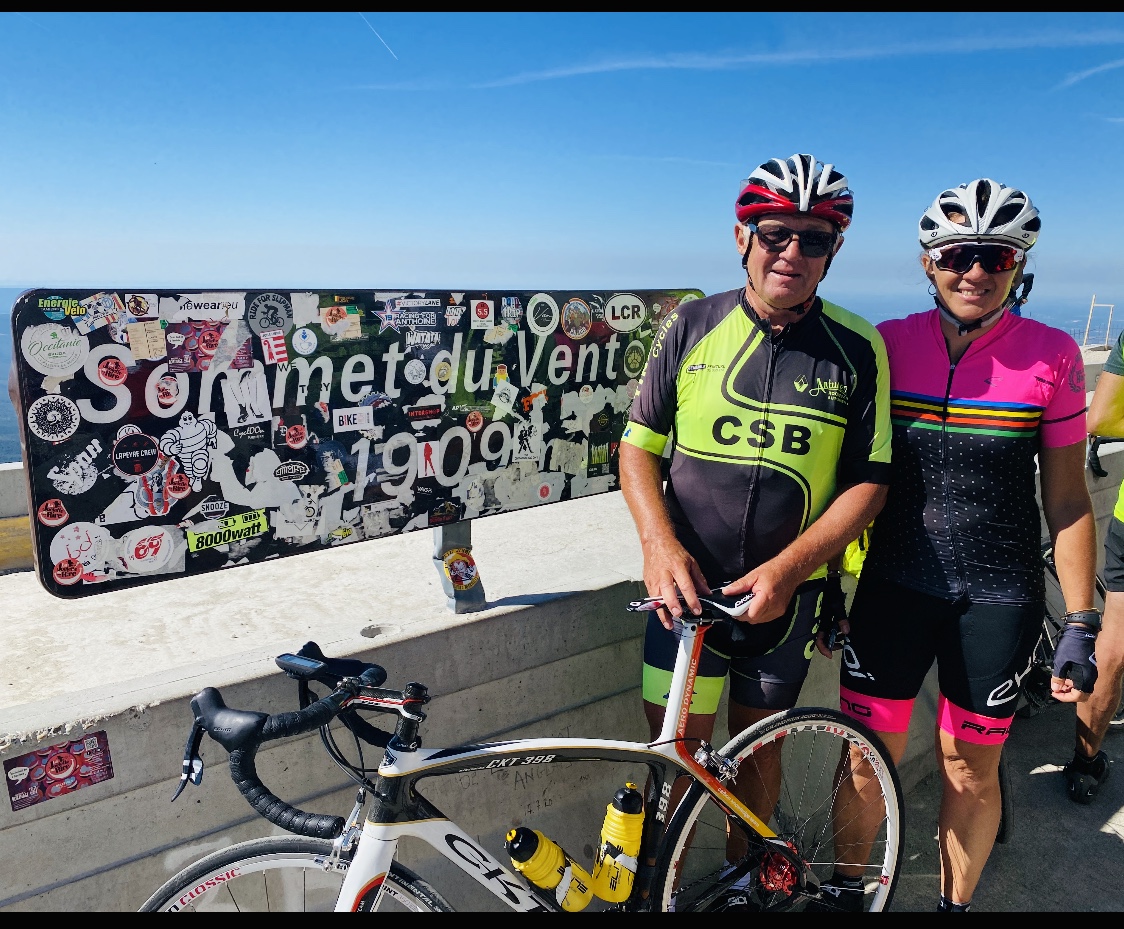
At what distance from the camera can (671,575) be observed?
2537 millimetres

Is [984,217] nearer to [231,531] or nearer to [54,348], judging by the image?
[231,531]

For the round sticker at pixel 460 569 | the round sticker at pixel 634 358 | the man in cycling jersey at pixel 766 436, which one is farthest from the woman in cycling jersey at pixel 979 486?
the round sticker at pixel 460 569

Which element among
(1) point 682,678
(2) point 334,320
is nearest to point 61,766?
(2) point 334,320

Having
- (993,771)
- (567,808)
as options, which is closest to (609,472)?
(567,808)

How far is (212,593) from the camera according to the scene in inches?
191

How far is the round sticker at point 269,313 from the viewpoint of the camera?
2.52 metres

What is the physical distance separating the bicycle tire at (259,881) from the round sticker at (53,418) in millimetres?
1203

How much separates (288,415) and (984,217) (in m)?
2.42

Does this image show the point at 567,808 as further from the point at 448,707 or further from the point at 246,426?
the point at 246,426

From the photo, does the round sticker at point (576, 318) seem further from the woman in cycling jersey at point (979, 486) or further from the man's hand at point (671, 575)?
the woman in cycling jersey at point (979, 486)

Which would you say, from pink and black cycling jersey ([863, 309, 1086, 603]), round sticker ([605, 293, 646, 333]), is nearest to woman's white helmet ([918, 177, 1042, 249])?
pink and black cycling jersey ([863, 309, 1086, 603])

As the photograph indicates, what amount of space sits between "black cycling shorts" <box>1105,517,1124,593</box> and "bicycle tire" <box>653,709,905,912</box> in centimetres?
163

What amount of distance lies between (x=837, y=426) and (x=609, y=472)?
1.16 metres
